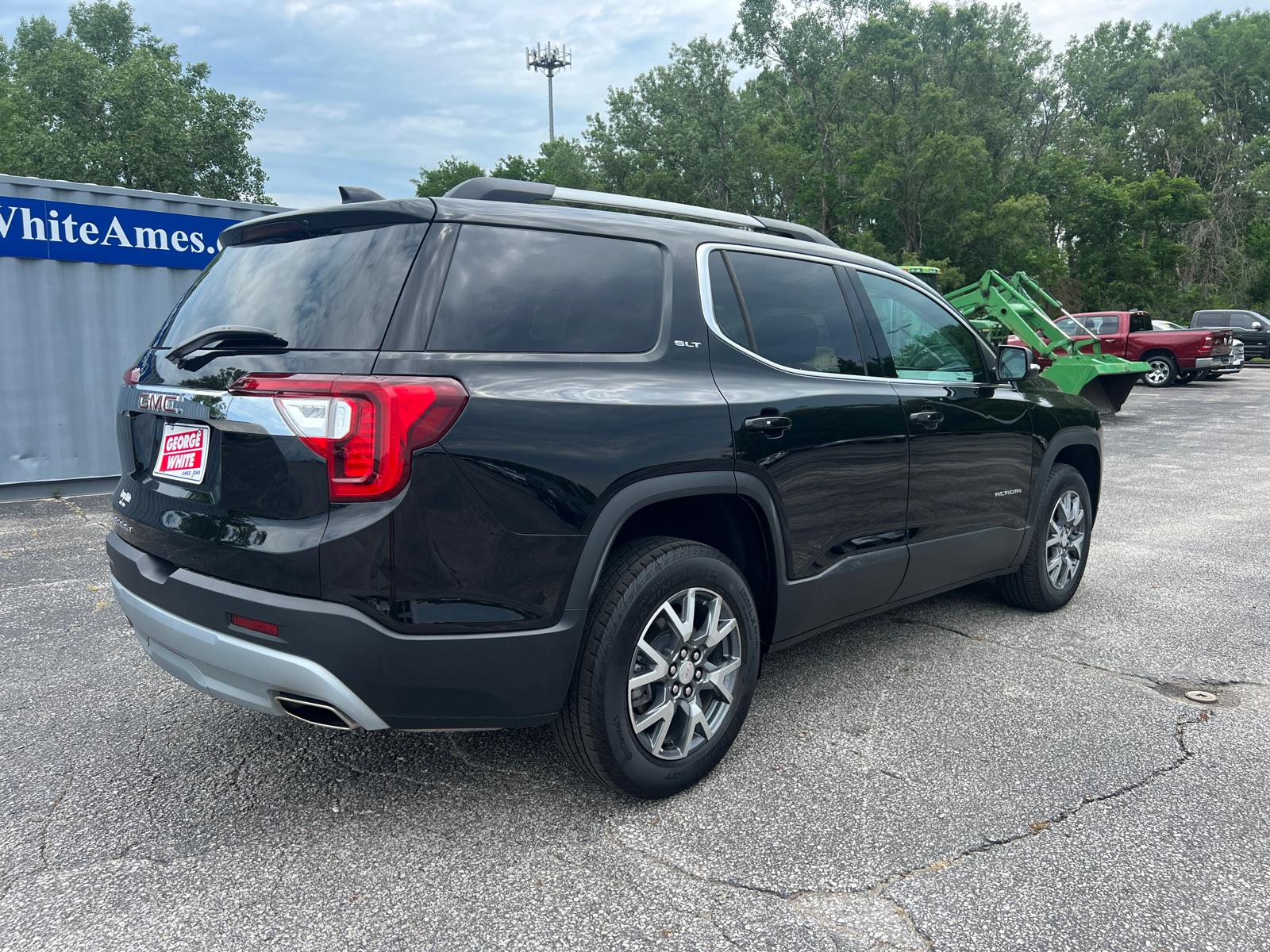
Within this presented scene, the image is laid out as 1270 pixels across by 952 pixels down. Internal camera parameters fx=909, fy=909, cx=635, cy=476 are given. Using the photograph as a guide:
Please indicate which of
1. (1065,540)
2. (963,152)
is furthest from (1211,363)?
(1065,540)

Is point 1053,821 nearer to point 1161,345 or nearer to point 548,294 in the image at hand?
point 548,294

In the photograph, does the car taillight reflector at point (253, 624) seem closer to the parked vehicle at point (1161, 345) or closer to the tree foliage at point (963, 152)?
the parked vehicle at point (1161, 345)

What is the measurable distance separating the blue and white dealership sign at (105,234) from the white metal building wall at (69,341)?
0.07 meters

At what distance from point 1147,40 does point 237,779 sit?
77.1 meters

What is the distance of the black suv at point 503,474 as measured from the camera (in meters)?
2.31

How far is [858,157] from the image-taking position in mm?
36812

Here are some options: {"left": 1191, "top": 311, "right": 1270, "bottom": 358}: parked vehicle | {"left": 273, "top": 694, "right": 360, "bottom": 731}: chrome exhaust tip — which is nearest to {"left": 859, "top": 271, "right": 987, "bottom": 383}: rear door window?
{"left": 273, "top": 694, "right": 360, "bottom": 731}: chrome exhaust tip

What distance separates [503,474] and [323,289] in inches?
30.0

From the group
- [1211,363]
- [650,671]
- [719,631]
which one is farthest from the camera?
[1211,363]

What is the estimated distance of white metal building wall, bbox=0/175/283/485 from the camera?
27.6ft

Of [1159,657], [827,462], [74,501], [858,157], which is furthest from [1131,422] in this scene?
[858,157]

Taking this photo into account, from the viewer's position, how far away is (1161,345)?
73.5 ft

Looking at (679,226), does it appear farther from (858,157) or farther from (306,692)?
(858,157)

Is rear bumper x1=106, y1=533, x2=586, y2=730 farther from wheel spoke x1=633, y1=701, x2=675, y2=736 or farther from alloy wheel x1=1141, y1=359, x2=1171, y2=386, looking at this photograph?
alloy wheel x1=1141, y1=359, x2=1171, y2=386
